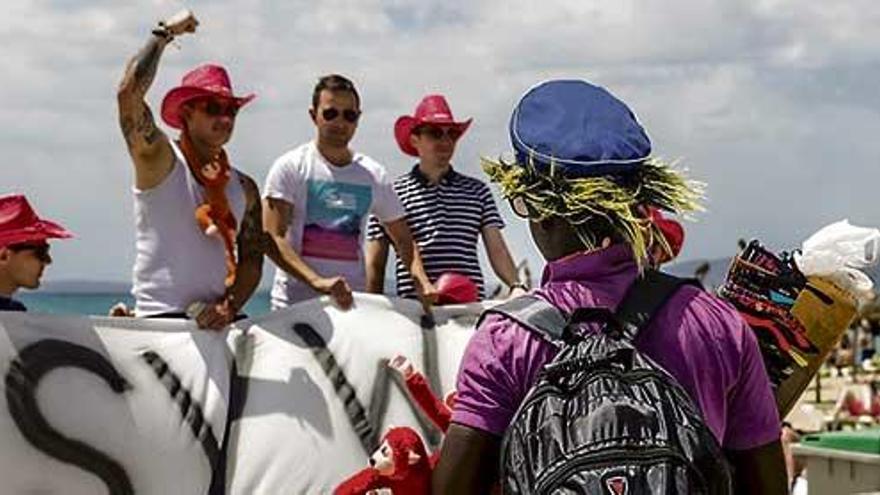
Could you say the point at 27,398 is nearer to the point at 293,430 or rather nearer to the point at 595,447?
the point at 293,430

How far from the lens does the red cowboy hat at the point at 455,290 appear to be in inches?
235

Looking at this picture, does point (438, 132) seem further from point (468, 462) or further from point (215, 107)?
point (468, 462)

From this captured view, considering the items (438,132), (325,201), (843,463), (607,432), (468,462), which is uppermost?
(438,132)

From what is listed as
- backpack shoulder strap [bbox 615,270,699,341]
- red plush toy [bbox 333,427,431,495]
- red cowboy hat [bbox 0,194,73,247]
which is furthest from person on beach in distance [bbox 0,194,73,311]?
backpack shoulder strap [bbox 615,270,699,341]

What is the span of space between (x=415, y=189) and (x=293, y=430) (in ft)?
5.91

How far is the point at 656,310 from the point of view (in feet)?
9.14

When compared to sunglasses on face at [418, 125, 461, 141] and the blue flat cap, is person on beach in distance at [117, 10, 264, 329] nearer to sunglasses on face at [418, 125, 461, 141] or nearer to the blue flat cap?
sunglasses on face at [418, 125, 461, 141]

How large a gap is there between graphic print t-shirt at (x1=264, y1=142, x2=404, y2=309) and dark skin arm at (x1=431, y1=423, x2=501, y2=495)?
9.82 feet

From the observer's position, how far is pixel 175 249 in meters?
5.07

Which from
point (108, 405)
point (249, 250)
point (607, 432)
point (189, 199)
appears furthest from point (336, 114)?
point (607, 432)

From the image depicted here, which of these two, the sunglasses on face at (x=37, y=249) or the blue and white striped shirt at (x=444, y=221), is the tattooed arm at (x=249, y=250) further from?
the blue and white striped shirt at (x=444, y=221)

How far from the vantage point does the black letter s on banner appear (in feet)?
15.0

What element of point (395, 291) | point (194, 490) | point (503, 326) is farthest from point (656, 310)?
point (395, 291)

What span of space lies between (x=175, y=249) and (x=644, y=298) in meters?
2.56
